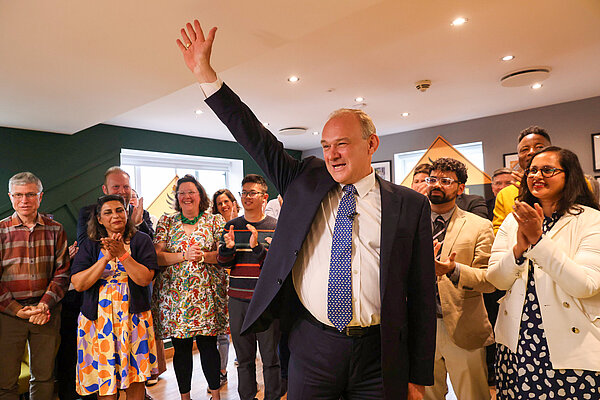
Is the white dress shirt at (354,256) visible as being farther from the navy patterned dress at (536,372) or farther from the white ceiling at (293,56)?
the white ceiling at (293,56)

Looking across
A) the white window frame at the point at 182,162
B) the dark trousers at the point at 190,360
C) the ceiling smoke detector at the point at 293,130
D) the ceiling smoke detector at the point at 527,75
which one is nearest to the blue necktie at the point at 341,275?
the dark trousers at the point at 190,360

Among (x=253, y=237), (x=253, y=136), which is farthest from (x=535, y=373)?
(x=253, y=237)

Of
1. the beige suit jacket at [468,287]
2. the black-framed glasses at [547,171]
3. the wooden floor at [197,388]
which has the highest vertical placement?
the black-framed glasses at [547,171]

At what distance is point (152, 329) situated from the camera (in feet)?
8.70

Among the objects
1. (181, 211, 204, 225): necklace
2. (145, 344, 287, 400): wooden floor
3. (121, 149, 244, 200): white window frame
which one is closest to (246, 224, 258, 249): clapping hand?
(181, 211, 204, 225): necklace

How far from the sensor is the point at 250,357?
272cm

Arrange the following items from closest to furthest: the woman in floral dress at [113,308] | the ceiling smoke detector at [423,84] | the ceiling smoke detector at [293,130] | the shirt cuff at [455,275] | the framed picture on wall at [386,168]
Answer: the shirt cuff at [455,275], the woman in floral dress at [113,308], the ceiling smoke detector at [423,84], the ceiling smoke detector at [293,130], the framed picture on wall at [386,168]

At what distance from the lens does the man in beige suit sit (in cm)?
193

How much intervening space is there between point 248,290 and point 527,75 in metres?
3.28

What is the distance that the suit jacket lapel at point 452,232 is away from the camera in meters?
2.02

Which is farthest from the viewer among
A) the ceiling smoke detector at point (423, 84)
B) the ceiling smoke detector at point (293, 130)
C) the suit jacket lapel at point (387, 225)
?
the ceiling smoke detector at point (293, 130)

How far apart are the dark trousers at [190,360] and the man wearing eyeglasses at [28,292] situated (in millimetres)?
878

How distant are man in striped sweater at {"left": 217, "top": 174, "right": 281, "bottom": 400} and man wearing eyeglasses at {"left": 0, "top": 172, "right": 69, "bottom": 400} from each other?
1.23 meters

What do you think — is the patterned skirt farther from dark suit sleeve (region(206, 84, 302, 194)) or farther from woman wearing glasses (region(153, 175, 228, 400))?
woman wearing glasses (region(153, 175, 228, 400))
